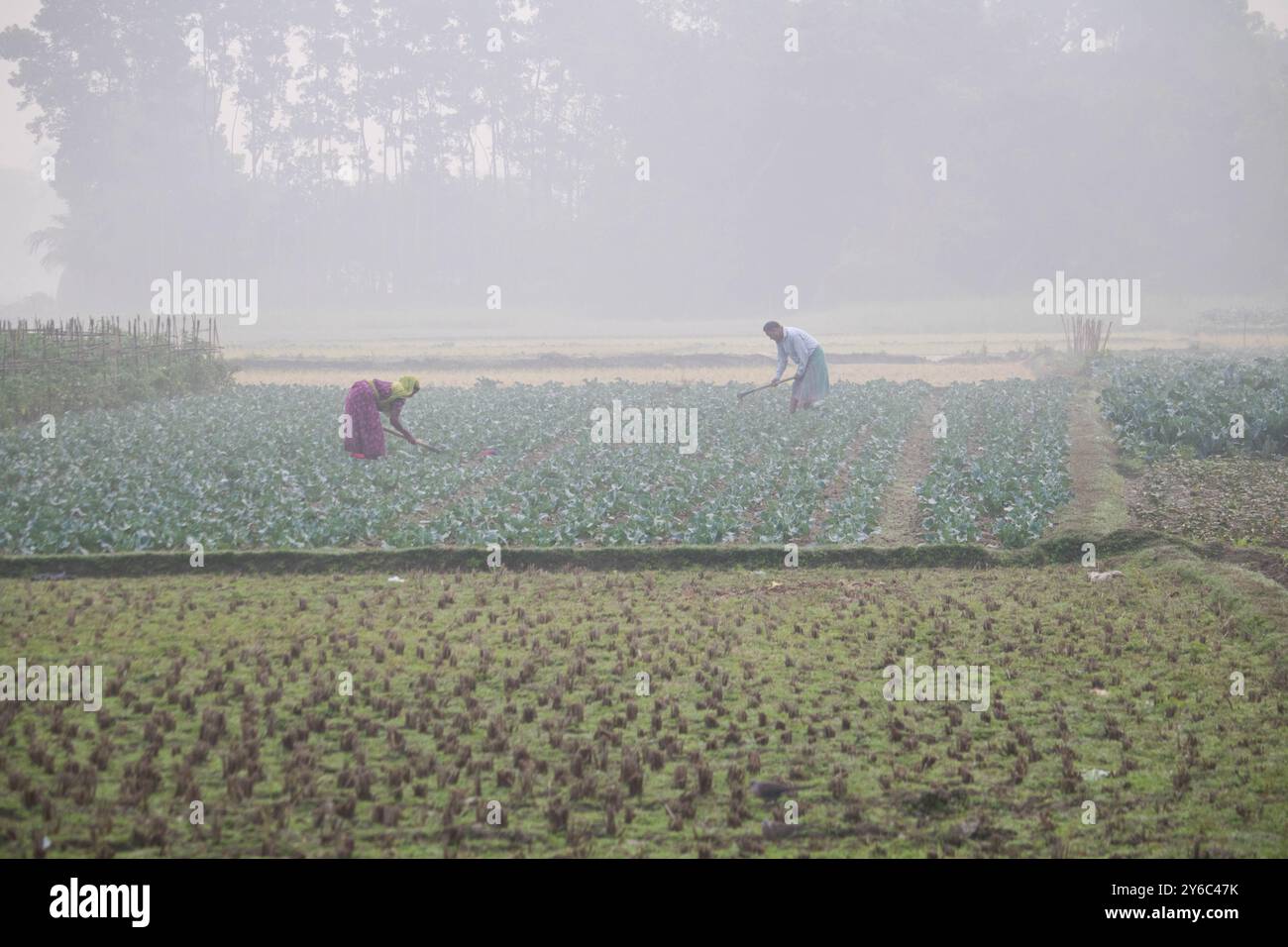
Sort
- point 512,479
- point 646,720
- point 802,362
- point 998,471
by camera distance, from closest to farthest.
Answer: point 646,720, point 512,479, point 998,471, point 802,362

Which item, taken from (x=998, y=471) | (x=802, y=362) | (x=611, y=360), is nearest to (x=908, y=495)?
(x=998, y=471)

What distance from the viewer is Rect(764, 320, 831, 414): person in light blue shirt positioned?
2039 centimetres

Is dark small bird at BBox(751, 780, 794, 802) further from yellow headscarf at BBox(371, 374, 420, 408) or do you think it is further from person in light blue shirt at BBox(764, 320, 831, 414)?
person in light blue shirt at BBox(764, 320, 831, 414)

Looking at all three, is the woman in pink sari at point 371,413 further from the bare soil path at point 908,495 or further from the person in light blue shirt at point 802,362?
the bare soil path at point 908,495

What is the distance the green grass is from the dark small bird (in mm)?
60

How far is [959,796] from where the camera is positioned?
6.66m

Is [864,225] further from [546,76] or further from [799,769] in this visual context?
[799,769]

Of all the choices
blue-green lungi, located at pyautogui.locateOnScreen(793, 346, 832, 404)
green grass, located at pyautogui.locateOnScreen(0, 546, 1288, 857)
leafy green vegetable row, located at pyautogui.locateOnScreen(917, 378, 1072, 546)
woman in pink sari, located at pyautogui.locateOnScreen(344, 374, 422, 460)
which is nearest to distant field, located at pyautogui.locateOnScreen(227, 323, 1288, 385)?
leafy green vegetable row, located at pyautogui.locateOnScreen(917, 378, 1072, 546)

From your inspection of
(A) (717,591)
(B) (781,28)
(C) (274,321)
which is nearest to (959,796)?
(A) (717,591)

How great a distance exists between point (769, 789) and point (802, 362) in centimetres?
1510

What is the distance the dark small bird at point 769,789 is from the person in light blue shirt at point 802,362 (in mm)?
13192

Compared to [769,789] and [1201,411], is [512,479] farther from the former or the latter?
[1201,411]

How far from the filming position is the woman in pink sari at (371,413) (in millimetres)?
17594

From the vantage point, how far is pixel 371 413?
17859mm
